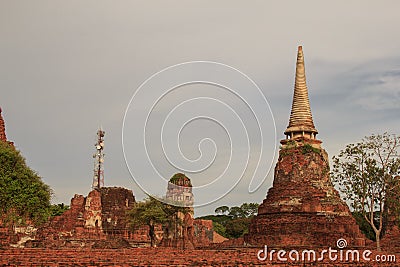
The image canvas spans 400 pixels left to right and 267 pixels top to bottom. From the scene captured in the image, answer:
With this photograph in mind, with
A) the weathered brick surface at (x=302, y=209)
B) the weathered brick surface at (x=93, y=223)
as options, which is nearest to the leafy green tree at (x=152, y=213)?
the weathered brick surface at (x=93, y=223)

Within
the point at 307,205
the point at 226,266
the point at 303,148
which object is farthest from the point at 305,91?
the point at 226,266

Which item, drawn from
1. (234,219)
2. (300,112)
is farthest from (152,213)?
(234,219)

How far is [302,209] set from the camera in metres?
34.6

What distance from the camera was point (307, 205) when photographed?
34562mm

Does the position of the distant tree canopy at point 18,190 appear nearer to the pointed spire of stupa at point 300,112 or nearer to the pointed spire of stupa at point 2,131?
the pointed spire of stupa at point 2,131

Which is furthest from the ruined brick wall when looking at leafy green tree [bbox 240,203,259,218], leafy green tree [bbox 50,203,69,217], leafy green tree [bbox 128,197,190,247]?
leafy green tree [bbox 240,203,259,218]

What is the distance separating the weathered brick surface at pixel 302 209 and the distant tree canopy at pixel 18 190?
15006mm

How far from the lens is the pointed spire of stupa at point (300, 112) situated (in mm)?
40156

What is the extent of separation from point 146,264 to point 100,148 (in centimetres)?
3977

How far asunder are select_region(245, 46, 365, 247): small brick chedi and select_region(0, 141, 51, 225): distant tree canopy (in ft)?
49.0

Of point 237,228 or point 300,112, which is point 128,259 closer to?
point 300,112

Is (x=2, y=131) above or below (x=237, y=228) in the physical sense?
above

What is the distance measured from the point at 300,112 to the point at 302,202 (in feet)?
29.2

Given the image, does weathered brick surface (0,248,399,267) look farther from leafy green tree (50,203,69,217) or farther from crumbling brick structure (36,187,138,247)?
leafy green tree (50,203,69,217)
